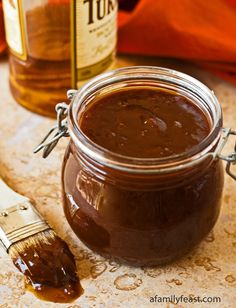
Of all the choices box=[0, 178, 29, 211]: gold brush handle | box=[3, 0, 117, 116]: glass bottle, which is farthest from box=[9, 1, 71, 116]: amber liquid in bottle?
box=[0, 178, 29, 211]: gold brush handle

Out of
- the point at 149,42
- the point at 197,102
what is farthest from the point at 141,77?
the point at 149,42

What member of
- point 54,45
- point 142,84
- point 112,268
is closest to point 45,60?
point 54,45

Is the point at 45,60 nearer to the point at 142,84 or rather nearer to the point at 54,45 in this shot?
the point at 54,45

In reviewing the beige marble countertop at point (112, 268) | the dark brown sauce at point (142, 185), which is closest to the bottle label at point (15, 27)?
the beige marble countertop at point (112, 268)

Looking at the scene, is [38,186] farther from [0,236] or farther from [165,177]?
[165,177]

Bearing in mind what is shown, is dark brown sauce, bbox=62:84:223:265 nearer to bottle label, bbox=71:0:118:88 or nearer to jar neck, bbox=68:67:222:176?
jar neck, bbox=68:67:222:176
